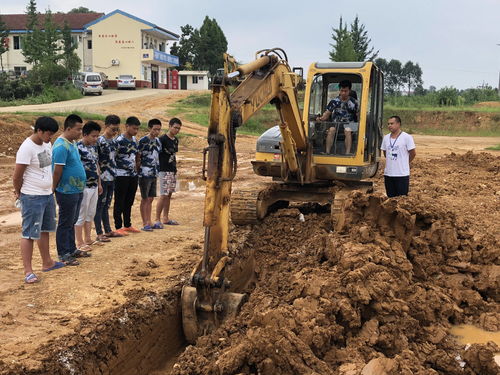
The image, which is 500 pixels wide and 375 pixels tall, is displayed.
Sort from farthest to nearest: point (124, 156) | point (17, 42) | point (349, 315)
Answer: point (17, 42) < point (124, 156) < point (349, 315)

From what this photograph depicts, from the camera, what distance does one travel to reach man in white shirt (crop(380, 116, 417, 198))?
7918 mm

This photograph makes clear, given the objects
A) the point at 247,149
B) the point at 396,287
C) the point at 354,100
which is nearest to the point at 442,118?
the point at 247,149

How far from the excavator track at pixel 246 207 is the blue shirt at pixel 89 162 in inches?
83.6

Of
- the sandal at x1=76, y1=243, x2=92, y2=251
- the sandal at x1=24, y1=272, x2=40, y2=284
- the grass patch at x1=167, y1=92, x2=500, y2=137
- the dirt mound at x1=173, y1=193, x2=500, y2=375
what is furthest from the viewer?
the grass patch at x1=167, y1=92, x2=500, y2=137

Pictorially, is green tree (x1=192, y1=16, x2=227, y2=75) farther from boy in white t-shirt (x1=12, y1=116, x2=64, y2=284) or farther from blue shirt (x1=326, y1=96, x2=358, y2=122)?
boy in white t-shirt (x1=12, y1=116, x2=64, y2=284)

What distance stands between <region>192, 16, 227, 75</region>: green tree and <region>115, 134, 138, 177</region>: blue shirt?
54.5 meters

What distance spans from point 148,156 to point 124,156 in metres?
0.45

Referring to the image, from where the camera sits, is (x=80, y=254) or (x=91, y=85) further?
(x=91, y=85)

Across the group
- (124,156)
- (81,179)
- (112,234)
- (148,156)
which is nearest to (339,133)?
(148,156)

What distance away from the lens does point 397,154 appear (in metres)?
7.93

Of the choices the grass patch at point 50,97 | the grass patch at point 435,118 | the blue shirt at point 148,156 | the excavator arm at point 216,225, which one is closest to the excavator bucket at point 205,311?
the excavator arm at point 216,225

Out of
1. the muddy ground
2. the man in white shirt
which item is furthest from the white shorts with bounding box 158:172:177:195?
the man in white shirt

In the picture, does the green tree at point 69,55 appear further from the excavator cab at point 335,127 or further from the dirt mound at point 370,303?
the dirt mound at point 370,303

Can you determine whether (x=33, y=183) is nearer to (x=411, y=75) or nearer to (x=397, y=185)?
(x=397, y=185)
